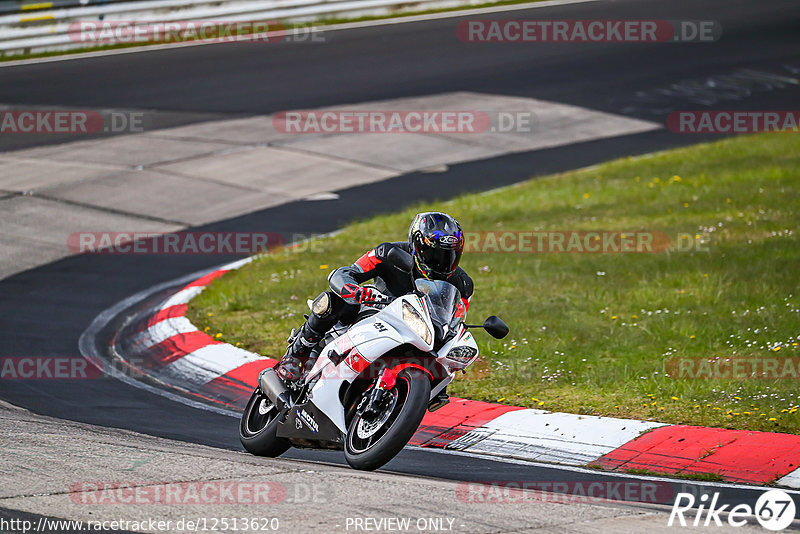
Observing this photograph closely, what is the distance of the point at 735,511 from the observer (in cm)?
626

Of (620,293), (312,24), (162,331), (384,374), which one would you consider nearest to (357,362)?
(384,374)

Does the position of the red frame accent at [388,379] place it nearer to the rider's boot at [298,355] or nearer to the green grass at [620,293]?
the rider's boot at [298,355]

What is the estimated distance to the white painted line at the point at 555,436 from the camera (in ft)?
25.5

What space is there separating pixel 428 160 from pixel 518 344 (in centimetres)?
972

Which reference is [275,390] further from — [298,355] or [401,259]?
[401,259]

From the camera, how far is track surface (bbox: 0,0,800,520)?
12.5 meters

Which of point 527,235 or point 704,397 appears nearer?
point 704,397

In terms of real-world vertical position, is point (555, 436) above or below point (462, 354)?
below

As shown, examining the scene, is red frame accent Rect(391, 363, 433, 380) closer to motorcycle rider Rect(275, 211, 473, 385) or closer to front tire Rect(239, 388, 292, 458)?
motorcycle rider Rect(275, 211, 473, 385)

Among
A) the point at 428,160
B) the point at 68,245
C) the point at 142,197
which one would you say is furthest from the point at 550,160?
the point at 68,245

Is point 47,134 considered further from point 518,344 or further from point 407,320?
point 407,320

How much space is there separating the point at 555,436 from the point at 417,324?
1.94 meters

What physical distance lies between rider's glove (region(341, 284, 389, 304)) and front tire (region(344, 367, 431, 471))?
65 centimetres

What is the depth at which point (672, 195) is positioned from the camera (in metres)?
16.4
